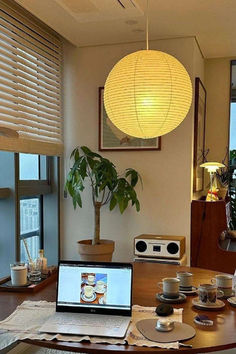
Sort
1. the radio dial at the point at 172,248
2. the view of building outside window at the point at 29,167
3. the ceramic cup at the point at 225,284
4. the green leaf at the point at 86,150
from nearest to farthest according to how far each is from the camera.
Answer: the ceramic cup at the point at 225,284
the radio dial at the point at 172,248
the view of building outside window at the point at 29,167
the green leaf at the point at 86,150

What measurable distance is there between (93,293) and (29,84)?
2.15 m

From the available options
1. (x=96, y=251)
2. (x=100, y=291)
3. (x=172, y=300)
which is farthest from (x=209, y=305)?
(x=96, y=251)

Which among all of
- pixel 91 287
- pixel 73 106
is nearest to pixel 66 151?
pixel 73 106

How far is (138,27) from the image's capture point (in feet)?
10.4

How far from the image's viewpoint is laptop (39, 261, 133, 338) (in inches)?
61.1

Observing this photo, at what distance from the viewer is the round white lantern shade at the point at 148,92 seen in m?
1.85

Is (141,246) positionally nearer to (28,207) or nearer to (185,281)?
(28,207)

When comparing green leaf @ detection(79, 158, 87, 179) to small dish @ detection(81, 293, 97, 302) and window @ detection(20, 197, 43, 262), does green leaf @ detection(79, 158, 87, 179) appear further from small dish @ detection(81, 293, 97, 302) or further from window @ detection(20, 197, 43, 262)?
small dish @ detection(81, 293, 97, 302)

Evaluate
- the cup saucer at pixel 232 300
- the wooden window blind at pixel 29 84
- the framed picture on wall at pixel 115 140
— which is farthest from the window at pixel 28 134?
the cup saucer at pixel 232 300

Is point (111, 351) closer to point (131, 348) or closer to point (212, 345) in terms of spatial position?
point (131, 348)

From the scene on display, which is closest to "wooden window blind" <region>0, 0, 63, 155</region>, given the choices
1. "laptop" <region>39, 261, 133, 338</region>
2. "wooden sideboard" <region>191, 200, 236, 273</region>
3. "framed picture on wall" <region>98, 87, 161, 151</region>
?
"framed picture on wall" <region>98, 87, 161, 151</region>

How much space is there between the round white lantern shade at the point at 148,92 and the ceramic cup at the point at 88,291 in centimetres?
86

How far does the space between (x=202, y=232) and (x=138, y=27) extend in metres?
1.89

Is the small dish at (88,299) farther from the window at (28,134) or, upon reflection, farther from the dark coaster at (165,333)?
the window at (28,134)
